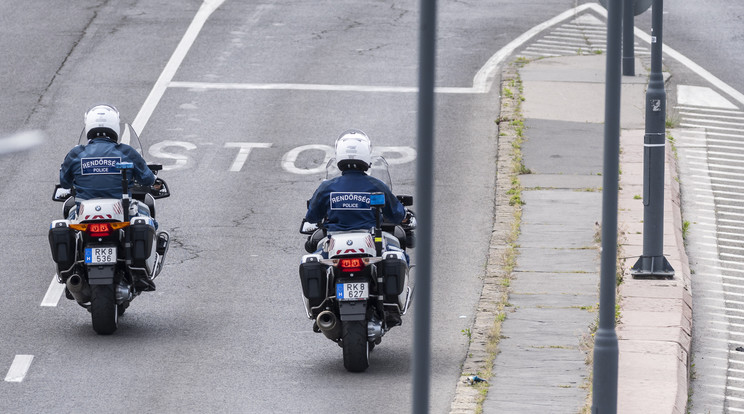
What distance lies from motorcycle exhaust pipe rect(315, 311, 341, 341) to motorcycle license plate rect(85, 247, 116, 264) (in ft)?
6.94

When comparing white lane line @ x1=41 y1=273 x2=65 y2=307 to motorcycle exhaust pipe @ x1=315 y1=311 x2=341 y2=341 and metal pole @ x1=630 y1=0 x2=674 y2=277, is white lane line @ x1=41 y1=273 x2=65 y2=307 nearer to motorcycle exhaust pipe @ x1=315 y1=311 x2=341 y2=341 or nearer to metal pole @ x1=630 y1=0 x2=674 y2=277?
motorcycle exhaust pipe @ x1=315 y1=311 x2=341 y2=341

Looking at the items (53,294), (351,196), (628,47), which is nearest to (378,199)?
(351,196)

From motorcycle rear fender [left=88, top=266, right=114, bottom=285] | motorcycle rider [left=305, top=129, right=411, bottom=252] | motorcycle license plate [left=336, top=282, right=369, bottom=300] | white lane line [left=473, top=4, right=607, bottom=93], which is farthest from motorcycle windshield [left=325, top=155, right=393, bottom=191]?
white lane line [left=473, top=4, right=607, bottom=93]

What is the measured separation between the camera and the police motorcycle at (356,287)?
12422 millimetres

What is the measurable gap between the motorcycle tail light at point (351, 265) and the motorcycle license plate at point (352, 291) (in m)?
0.14

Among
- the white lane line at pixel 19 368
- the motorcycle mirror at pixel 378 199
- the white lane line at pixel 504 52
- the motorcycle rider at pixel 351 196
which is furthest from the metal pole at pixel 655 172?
the white lane line at pixel 504 52

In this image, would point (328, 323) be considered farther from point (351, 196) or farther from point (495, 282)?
point (495, 282)

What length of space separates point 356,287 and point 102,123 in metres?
3.30

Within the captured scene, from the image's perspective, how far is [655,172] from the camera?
15117mm

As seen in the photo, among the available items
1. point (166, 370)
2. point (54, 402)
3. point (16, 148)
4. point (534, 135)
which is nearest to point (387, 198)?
point (166, 370)

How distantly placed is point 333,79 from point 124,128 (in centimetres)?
966

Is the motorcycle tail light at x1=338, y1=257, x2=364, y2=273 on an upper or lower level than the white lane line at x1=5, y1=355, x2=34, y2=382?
upper

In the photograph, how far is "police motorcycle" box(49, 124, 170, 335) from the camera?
13367mm

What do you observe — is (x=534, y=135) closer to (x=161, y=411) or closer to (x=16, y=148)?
(x=161, y=411)
